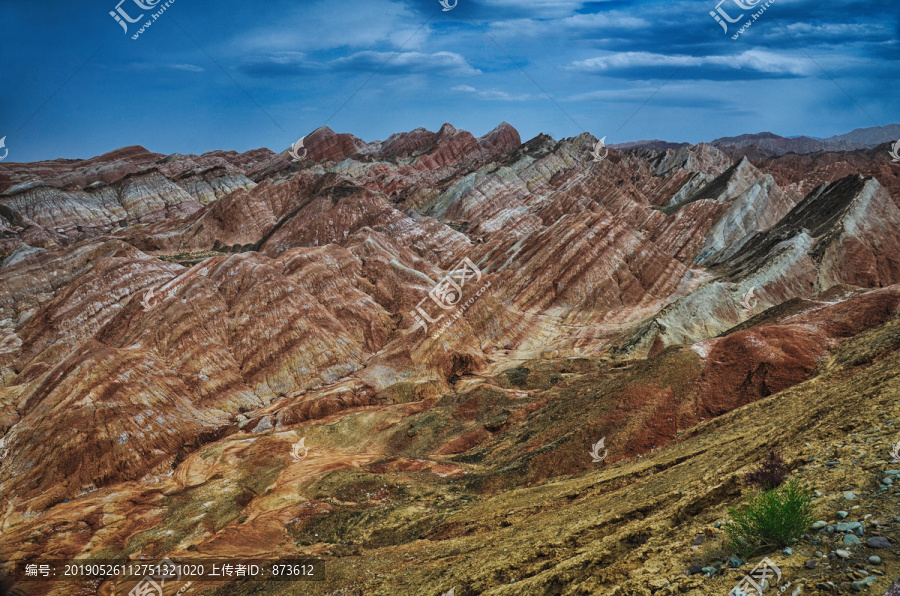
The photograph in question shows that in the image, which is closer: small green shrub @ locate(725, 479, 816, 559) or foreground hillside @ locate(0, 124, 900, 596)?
small green shrub @ locate(725, 479, 816, 559)

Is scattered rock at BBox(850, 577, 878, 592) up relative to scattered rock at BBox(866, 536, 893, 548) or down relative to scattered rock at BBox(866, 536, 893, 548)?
down

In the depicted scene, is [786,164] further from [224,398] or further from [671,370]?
[224,398]

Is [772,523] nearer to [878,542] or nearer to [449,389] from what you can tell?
[878,542]

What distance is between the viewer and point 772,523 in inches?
275

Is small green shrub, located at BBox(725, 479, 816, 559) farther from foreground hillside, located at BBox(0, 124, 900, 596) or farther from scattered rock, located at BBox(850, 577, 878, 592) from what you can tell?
scattered rock, located at BBox(850, 577, 878, 592)

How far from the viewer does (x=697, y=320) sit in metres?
57.8

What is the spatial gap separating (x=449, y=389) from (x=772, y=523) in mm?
43181

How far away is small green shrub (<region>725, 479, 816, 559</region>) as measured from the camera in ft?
22.8

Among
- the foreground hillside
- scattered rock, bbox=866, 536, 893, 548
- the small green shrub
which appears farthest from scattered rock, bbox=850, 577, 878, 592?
the small green shrub

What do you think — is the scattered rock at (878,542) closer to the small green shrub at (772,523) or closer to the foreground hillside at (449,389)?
the foreground hillside at (449,389)

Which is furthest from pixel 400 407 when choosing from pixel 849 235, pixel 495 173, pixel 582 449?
pixel 495 173

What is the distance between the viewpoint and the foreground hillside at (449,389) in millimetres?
12164

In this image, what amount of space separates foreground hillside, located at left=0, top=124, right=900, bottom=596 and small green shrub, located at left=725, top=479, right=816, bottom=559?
10.3 inches

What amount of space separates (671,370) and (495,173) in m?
113
